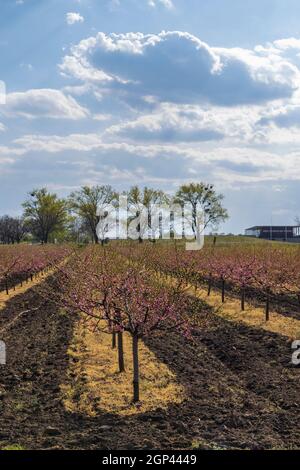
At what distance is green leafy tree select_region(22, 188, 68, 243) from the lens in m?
78.1

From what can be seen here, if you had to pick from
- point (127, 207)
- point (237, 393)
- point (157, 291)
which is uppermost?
point (127, 207)

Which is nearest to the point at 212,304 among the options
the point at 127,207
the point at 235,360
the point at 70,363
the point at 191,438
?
the point at 235,360

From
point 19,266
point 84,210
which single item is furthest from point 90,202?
point 19,266

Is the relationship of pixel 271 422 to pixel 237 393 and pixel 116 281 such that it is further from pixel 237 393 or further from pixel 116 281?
pixel 116 281

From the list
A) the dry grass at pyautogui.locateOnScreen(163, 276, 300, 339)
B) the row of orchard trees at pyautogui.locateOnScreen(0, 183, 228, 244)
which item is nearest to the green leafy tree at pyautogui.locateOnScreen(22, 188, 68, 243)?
the row of orchard trees at pyautogui.locateOnScreen(0, 183, 228, 244)

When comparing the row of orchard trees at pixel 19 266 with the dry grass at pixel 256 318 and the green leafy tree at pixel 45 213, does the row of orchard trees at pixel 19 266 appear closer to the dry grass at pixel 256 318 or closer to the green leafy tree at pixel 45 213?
the dry grass at pixel 256 318

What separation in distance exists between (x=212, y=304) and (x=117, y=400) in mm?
11212

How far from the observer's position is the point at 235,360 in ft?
33.5

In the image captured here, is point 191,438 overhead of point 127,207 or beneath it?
beneath

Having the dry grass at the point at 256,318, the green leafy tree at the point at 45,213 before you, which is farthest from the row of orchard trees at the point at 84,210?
the dry grass at the point at 256,318

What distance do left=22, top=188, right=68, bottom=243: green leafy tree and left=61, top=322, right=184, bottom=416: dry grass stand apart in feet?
225

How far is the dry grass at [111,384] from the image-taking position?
741cm
